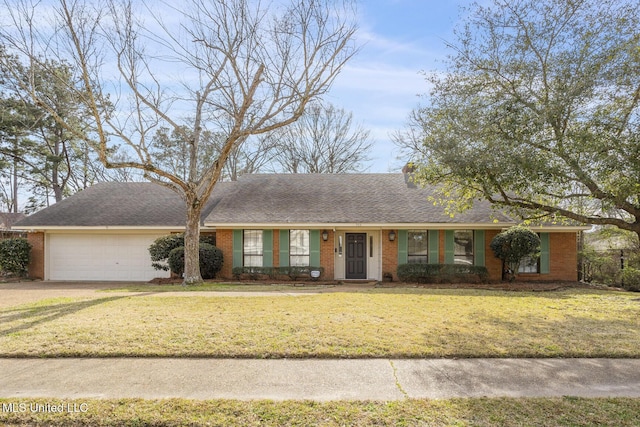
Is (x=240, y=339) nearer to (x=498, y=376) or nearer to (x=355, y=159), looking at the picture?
(x=498, y=376)

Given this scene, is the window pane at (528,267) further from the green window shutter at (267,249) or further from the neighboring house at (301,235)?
the green window shutter at (267,249)

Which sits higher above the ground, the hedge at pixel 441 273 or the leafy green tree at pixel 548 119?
the leafy green tree at pixel 548 119

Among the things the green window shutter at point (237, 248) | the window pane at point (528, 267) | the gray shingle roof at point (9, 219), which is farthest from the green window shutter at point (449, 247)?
the gray shingle roof at point (9, 219)

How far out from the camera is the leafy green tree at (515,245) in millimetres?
13477

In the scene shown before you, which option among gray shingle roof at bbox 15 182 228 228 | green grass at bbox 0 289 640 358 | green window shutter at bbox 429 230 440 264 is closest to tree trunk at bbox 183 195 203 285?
gray shingle roof at bbox 15 182 228 228

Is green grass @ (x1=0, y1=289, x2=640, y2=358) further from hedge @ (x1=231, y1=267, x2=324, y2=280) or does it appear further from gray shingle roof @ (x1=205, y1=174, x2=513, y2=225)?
gray shingle roof @ (x1=205, y1=174, x2=513, y2=225)

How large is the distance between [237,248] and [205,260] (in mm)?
1354

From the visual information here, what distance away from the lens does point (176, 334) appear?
19.6 ft

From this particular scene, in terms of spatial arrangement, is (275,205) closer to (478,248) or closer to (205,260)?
(205,260)

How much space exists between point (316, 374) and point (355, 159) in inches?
1019

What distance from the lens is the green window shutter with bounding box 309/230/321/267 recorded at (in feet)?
49.0

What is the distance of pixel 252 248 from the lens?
15.2 metres

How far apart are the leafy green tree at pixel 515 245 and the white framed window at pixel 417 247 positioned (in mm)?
2368

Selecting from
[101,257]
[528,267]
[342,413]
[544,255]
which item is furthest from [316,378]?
[101,257]
